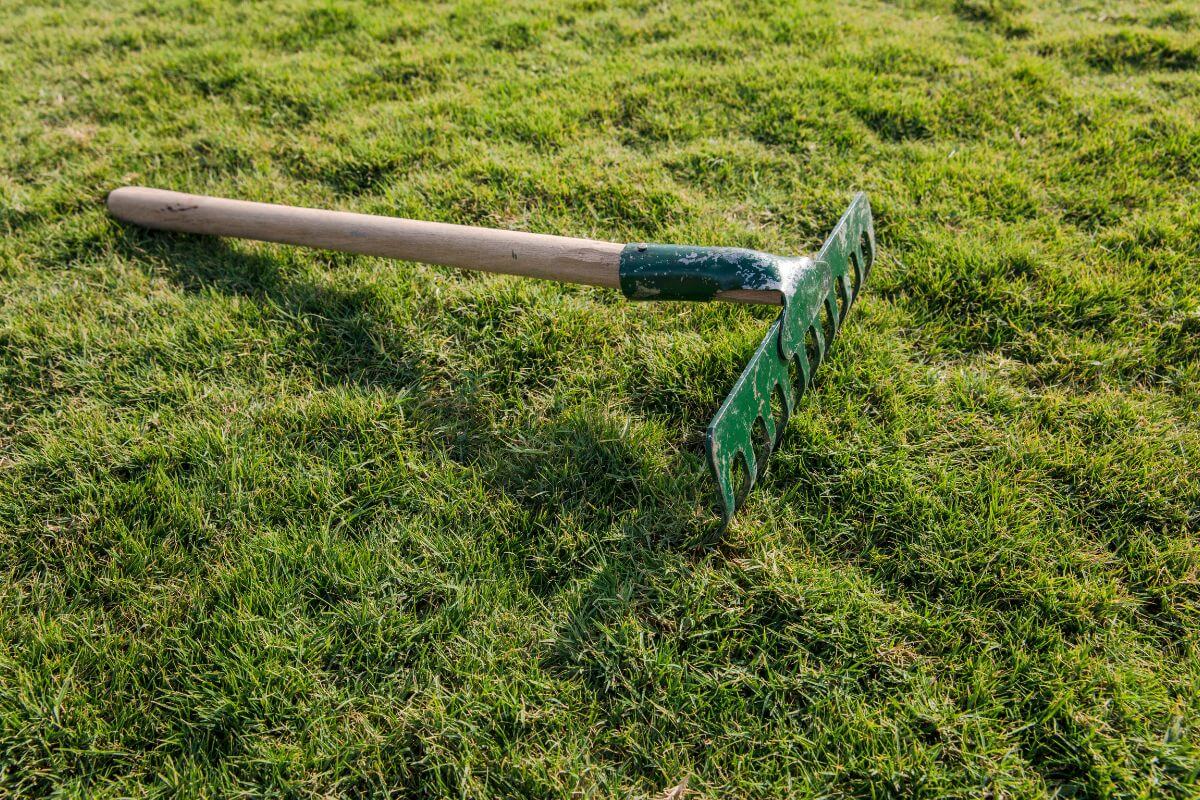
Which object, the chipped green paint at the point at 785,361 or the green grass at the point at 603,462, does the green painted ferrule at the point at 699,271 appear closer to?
the chipped green paint at the point at 785,361

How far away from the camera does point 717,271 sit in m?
2.05

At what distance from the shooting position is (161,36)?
186 inches

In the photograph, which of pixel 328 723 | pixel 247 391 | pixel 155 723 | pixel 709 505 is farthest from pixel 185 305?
pixel 709 505

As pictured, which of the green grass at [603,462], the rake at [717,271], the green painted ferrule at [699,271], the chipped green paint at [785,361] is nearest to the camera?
the green grass at [603,462]

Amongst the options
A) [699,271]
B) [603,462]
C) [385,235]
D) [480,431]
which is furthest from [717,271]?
[385,235]

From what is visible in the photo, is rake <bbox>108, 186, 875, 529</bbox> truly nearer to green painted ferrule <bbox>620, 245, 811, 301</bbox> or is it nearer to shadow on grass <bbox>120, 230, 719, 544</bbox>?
green painted ferrule <bbox>620, 245, 811, 301</bbox>

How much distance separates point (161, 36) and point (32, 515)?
12.8 ft

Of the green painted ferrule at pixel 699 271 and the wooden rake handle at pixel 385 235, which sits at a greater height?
the green painted ferrule at pixel 699 271

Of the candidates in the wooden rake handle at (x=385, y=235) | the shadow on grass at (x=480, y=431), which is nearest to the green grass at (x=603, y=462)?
the shadow on grass at (x=480, y=431)

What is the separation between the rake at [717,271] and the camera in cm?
191

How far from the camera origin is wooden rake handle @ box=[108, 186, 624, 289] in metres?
2.26

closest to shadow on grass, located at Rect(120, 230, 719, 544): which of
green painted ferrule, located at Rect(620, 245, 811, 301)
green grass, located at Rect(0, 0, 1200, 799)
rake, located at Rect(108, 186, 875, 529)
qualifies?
green grass, located at Rect(0, 0, 1200, 799)

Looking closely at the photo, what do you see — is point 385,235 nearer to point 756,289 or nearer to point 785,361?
point 756,289

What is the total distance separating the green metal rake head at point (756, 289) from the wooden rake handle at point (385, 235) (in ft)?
0.46
